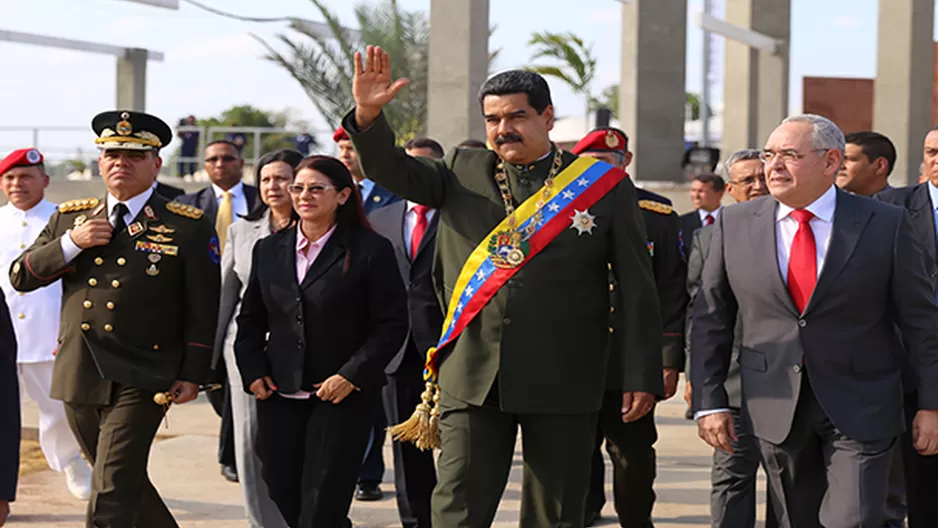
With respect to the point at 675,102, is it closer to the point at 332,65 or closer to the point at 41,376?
the point at 332,65

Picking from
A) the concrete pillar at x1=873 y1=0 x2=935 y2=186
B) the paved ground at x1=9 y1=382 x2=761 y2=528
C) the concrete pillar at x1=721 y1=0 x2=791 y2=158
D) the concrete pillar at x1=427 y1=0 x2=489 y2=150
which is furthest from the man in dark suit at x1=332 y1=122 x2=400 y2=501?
the concrete pillar at x1=721 y1=0 x2=791 y2=158

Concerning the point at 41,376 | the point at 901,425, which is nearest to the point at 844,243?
the point at 901,425

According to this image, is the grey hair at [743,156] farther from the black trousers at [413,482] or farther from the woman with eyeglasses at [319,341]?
the woman with eyeglasses at [319,341]

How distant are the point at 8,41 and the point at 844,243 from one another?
63.5 feet

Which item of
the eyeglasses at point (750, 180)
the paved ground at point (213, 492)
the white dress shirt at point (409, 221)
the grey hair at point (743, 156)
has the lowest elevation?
the paved ground at point (213, 492)

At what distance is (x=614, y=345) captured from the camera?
5.82m

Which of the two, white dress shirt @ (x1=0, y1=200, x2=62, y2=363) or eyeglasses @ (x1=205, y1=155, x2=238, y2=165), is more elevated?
eyeglasses @ (x1=205, y1=155, x2=238, y2=165)

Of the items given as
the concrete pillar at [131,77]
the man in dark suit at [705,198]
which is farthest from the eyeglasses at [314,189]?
the concrete pillar at [131,77]

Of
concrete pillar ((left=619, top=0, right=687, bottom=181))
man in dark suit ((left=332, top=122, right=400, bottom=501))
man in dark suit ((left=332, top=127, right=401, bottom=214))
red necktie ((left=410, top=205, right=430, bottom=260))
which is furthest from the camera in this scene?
concrete pillar ((left=619, top=0, right=687, bottom=181))

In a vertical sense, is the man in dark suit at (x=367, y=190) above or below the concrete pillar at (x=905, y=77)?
below

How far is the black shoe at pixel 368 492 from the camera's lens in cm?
727

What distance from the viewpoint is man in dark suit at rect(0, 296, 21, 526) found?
133 inches

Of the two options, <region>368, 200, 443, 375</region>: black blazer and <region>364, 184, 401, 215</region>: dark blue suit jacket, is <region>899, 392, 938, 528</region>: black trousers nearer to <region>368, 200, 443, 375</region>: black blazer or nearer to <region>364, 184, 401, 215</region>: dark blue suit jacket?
<region>368, 200, 443, 375</region>: black blazer

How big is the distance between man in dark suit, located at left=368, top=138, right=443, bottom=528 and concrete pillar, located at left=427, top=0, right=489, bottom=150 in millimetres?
6073
